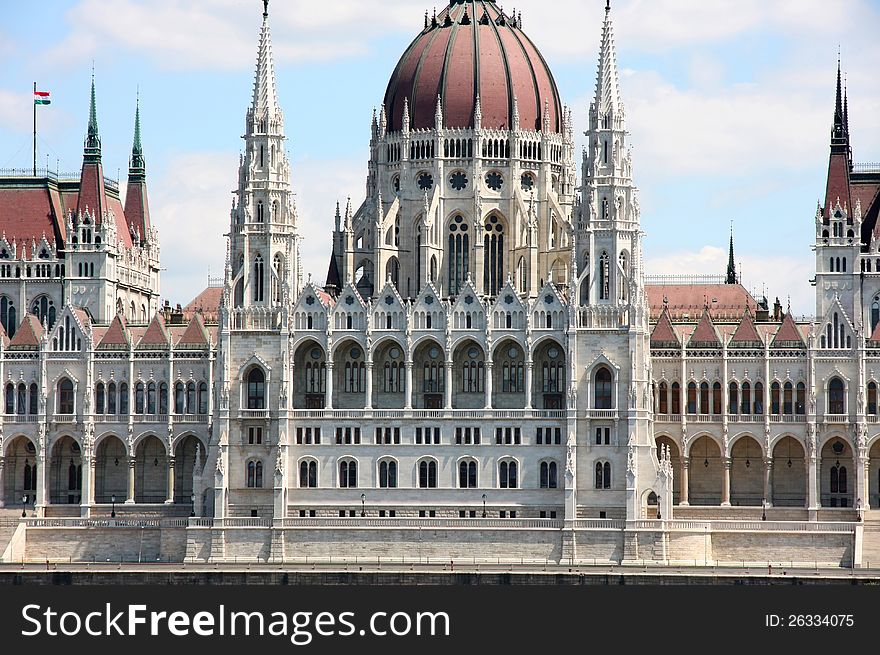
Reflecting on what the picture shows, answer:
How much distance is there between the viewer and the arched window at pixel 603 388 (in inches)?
7736

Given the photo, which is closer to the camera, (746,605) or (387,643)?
(387,643)

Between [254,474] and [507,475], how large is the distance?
1748 cm

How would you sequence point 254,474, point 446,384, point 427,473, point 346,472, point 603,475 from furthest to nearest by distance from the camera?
point 254,474
point 346,472
point 446,384
point 427,473
point 603,475

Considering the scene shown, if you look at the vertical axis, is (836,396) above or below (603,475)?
above

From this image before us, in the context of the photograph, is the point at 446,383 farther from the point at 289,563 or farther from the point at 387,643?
the point at 387,643

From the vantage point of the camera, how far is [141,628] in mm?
156625

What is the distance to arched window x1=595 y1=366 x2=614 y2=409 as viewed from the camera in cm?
19650

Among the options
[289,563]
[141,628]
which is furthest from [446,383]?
[141,628]

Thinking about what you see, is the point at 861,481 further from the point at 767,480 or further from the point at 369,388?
the point at 369,388

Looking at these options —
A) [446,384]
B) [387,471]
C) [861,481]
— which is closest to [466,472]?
[387,471]

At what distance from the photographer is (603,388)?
19675 cm

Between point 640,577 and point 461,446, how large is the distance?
67.0 feet

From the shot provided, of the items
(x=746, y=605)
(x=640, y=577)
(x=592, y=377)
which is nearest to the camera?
(x=746, y=605)

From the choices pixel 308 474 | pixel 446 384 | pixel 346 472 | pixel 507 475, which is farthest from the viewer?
pixel 308 474
